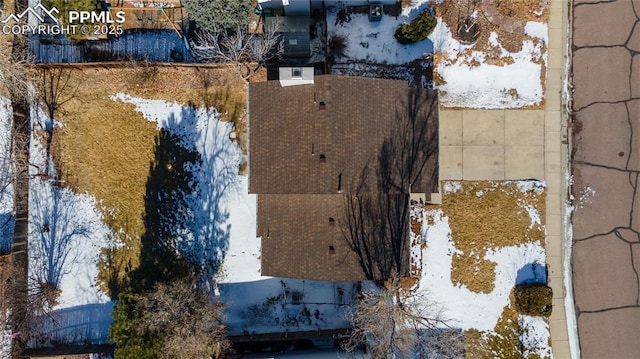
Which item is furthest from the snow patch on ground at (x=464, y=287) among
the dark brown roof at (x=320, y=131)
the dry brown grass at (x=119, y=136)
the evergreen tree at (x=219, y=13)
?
the evergreen tree at (x=219, y=13)

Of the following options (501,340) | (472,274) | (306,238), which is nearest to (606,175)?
(472,274)

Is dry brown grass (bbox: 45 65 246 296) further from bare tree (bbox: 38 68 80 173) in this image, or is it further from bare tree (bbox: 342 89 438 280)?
bare tree (bbox: 342 89 438 280)

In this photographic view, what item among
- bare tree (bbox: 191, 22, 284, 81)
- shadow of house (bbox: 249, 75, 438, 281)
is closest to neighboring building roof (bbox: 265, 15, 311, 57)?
bare tree (bbox: 191, 22, 284, 81)

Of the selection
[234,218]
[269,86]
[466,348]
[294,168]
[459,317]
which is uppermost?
[269,86]

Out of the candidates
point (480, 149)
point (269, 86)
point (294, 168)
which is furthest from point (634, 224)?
point (269, 86)

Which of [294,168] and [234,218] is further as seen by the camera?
[234,218]

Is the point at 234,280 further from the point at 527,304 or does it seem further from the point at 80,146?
the point at 527,304

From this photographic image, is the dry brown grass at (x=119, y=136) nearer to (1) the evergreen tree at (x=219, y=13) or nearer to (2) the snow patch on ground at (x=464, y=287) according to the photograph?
(1) the evergreen tree at (x=219, y=13)
